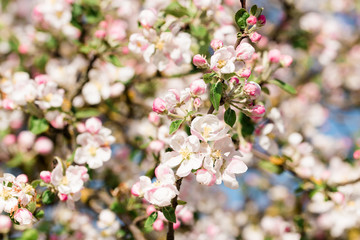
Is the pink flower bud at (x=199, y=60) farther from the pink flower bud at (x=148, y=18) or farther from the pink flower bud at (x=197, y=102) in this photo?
the pink flower bud at (x=148, y=18)

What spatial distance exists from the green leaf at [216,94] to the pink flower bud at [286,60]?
57 cm

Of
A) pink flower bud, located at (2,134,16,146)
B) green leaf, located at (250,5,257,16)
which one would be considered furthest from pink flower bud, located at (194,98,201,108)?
pink flower bud, located at (2,134,16,146)

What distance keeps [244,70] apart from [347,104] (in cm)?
311

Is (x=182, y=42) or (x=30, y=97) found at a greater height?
(x=182, y=42)

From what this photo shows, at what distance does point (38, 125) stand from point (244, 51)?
1.06 meters

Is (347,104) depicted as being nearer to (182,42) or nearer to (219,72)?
(182,42)

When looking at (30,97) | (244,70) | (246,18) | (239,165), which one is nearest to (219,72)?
(244,70)

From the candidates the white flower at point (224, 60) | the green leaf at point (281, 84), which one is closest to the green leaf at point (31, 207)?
the white flower at point (224, 60)

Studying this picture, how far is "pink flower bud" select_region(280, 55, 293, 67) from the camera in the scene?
5.71ft

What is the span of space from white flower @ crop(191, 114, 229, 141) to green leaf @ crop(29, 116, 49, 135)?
0.88 meters

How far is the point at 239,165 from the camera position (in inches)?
52.9

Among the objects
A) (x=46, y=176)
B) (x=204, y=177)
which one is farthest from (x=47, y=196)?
Result: (x=204, y=177)

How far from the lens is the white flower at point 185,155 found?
1.27 metres

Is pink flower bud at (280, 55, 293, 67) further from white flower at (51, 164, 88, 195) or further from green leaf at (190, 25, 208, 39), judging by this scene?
white flower at (51, 164, 88, 195)
